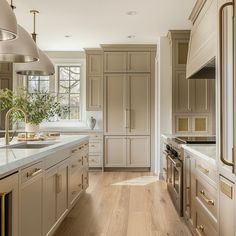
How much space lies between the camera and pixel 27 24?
207 inches

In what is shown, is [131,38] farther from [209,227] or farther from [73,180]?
[209,227]

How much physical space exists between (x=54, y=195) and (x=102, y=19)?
121 inches

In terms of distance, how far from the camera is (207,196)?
2369 mm

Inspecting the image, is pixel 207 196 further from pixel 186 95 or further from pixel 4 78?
→ pixel 4 78

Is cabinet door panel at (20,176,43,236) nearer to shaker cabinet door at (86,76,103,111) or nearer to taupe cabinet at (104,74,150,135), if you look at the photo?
taupe cabinet at (104,74,150,135)

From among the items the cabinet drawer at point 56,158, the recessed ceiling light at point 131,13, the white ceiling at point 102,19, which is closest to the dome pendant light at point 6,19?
the cabinet drawer at point 56,158

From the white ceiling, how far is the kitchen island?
197cm

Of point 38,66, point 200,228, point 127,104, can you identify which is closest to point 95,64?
point 127,104

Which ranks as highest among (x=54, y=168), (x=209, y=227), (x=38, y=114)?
(x=38, y=114)

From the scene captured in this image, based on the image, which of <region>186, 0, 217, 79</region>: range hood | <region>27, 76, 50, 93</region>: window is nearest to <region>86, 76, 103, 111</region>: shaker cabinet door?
<region>27, 76, 50, 93</region>: window

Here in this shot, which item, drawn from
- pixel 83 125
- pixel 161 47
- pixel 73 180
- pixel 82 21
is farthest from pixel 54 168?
pixel 83 125

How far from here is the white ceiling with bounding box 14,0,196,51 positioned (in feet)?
14.1

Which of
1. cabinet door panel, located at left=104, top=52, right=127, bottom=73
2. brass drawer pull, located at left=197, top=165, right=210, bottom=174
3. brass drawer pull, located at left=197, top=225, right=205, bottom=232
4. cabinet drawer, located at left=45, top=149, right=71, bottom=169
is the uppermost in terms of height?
cabinet door panel, located at left=104, top=52, right=127, bottom=73

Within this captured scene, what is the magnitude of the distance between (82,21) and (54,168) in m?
3.00
